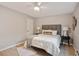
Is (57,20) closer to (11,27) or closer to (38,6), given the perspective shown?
(38,6)

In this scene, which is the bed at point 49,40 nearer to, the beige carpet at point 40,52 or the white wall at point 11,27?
the beige carpet at point 40,52

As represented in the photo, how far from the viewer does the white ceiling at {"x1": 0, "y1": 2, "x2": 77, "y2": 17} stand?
3.65ft

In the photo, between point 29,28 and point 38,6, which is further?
point 29,28

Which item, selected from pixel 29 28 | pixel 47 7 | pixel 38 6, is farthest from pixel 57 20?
pixel 29 28

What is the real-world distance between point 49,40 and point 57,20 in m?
0.35

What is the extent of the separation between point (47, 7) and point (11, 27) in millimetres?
649

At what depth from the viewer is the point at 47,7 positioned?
3.79ft

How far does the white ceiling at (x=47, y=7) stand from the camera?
1112 mm

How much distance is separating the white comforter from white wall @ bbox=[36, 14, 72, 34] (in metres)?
0.22

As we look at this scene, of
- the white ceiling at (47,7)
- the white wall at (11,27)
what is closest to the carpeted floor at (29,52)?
the white wall at (11,27)

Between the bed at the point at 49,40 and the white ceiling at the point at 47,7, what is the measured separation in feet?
0.77

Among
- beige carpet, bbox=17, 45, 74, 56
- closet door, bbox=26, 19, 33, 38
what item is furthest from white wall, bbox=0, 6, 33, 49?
beige carpet, bbox=17, 45, 74, 56

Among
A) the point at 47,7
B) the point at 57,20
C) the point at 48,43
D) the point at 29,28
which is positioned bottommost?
the point at 48,43

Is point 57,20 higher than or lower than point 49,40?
higher
